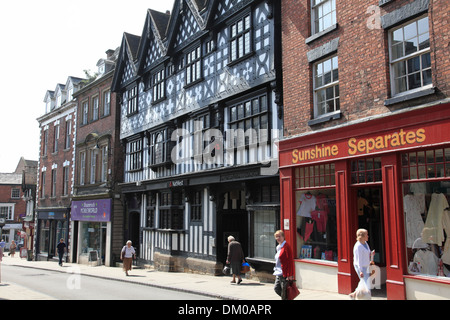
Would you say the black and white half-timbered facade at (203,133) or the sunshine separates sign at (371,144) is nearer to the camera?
the sunshine separates sign at (371,144)

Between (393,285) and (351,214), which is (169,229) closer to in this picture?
(351,214)

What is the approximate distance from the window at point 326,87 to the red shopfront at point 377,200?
0.82m

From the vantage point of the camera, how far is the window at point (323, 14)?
11.9m

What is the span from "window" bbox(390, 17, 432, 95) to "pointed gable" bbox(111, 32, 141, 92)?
53.0 ft

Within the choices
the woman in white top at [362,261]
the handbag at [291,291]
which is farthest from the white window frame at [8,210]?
the woman in white top at [362,261]

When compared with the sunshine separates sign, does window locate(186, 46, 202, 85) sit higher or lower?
higher

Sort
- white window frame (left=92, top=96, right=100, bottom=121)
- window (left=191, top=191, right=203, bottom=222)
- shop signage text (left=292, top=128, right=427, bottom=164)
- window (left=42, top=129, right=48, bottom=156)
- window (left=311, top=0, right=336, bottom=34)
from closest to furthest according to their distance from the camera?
shop signage text (left=292, top=128, right=427, bottom=164), window (left=311, top=0, right=336, bottom=34), window (left=191, top=191, right=203, bottom=222), white window frame (left=92, top=96, right=100, bottom=121), window (left=42, top=129, right=48, bottom=156)

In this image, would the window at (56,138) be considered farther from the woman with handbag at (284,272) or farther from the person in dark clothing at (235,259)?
the woman with handbag at (284,272)

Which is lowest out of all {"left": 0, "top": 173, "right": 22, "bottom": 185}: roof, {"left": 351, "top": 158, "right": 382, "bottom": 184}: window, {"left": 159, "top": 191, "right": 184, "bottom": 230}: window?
{"left": 159, "top": 191, "right": 184, "bottom": 230}: window

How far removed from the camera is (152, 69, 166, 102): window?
20778mm

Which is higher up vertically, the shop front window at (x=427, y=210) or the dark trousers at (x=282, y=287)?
the shop front window at (x=427, y=210)

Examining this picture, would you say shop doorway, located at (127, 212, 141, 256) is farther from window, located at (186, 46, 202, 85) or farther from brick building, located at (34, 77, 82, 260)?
window, located at (186, 46, 202, 85)

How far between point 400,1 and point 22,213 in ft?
203

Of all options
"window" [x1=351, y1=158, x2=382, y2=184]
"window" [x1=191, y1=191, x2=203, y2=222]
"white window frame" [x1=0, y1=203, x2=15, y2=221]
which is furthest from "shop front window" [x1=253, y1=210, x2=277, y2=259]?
"white window frame" [x1=0, y1=203, x2=15, y2=221]
